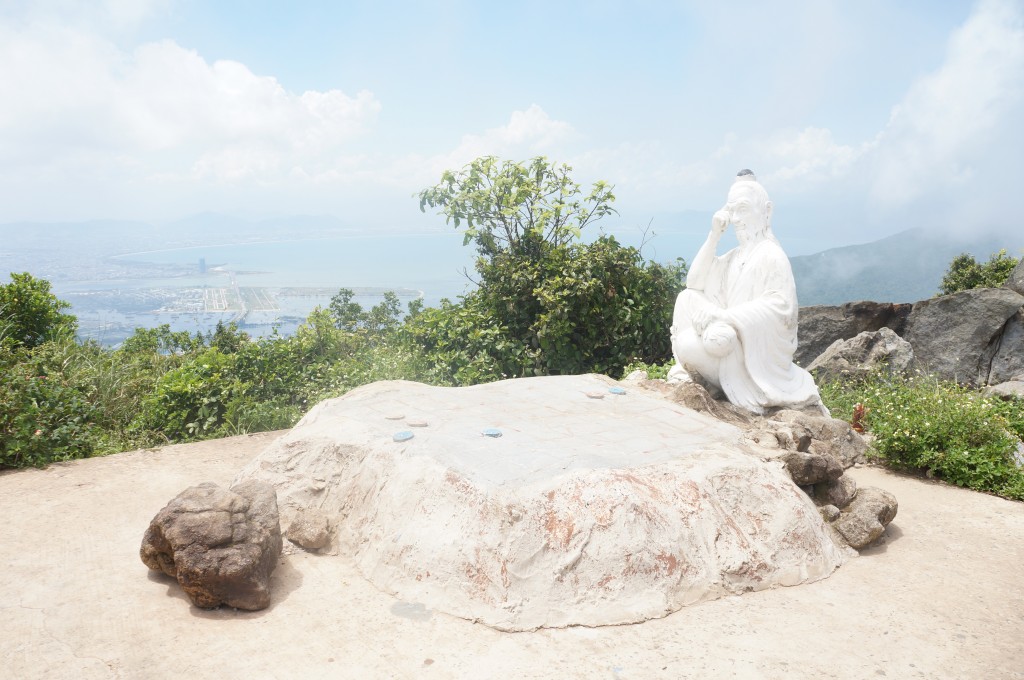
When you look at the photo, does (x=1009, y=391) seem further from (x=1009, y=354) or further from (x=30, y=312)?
(x=30, y=312)

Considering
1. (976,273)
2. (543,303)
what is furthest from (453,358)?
(976,273)

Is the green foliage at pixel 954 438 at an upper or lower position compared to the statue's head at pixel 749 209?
lower

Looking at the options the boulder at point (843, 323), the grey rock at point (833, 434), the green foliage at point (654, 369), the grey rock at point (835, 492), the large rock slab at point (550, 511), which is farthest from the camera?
the boulder at point (843, 323)

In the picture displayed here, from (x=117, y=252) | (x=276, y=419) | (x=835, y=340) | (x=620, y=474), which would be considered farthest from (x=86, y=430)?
(x=117, y=252)

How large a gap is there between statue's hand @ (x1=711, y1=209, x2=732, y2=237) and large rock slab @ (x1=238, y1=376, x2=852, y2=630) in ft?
7.66

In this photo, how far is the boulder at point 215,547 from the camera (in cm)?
411

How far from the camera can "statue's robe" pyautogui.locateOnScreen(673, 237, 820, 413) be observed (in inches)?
269

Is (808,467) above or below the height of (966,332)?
below

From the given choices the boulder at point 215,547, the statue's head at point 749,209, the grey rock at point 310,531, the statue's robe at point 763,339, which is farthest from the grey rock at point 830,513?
the boulder at point 215,547

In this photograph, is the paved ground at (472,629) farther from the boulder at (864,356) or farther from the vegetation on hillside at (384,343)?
the boulder at (864,356)

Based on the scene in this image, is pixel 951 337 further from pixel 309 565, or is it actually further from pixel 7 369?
pixel 7 369

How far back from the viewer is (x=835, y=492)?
17.4ft

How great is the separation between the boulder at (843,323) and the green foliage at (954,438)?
299 centimetres

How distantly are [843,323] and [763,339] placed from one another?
420 centimetres
